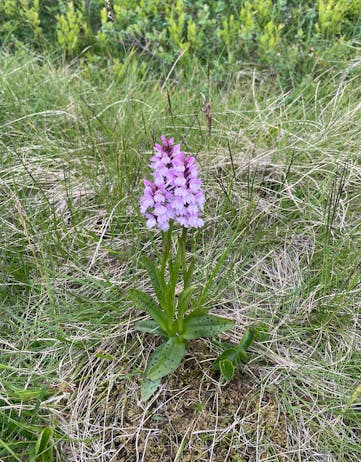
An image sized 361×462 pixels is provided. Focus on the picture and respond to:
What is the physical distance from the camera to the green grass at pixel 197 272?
1.58 metres

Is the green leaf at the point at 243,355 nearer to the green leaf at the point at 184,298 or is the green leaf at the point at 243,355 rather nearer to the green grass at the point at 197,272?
the green grass at the point at 197,272

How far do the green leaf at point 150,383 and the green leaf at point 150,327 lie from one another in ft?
0.17

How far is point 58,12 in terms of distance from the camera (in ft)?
12.4

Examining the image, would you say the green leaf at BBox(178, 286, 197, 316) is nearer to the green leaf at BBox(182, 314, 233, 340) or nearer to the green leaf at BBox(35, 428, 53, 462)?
the green leaf at BBox(182, 314, 233, 340)

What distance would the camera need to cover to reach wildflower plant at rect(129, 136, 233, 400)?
137cm

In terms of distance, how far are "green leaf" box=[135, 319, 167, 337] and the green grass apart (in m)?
0.08

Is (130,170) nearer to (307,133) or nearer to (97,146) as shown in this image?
(97,146)

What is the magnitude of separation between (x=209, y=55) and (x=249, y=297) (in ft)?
6.41

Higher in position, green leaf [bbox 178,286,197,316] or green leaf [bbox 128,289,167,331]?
green leaf [bbox 178,286,197,316]

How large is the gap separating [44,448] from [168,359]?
0.46m

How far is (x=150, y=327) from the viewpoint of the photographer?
172 cm

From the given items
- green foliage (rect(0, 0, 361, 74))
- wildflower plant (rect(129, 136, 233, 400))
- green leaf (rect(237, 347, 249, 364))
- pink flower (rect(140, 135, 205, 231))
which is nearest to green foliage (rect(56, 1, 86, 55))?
green foliage (rect(0, 0, 361, 74))

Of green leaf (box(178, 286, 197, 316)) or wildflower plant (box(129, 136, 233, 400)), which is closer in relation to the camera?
wildflower plant (box(129, 136, 233, 400))

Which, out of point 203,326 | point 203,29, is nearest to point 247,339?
point 203,326
